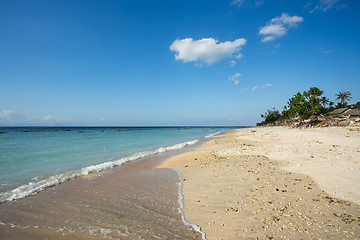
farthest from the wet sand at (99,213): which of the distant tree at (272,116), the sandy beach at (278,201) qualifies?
the distant tree at (272,116)

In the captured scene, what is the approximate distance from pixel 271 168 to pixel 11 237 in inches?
422

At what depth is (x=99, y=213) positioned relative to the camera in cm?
547

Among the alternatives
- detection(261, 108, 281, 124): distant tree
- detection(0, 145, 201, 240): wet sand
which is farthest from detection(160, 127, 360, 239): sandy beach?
detection(261, 108, 281, 124): distant tree

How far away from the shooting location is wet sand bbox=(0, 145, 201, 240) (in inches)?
174

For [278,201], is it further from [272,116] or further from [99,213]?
[272,116]

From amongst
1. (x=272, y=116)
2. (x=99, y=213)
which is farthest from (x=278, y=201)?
(x=272, y=116)

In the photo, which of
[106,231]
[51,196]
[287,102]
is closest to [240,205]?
[106,231]

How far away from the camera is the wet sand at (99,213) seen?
14.5 ft

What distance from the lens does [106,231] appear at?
14.7ft

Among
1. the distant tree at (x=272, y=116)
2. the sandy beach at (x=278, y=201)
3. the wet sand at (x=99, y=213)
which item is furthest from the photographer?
the distant tree at (x=272, y=116)

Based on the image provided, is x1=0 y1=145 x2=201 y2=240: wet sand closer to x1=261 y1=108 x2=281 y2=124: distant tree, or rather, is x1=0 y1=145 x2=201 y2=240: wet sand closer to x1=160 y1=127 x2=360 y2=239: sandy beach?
x1=160 y1=127 x2=360 y2=239: sandy beach

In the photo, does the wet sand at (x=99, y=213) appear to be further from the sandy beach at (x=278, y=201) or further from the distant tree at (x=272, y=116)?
the distant tree at (x=272, y=116)

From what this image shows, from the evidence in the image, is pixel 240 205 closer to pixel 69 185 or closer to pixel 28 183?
pixel 69 185

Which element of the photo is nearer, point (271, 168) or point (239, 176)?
point (239, 176)
